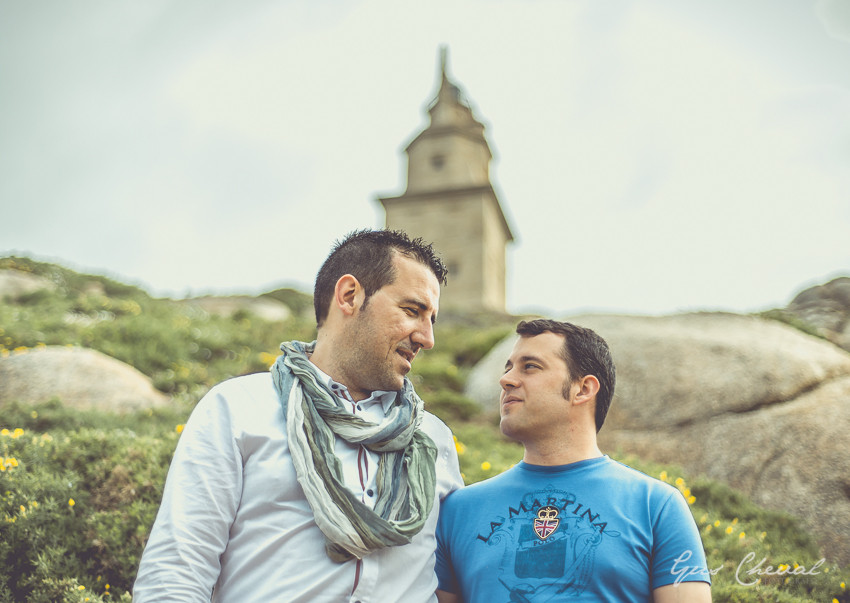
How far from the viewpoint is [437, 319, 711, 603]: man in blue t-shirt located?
2.23 meters

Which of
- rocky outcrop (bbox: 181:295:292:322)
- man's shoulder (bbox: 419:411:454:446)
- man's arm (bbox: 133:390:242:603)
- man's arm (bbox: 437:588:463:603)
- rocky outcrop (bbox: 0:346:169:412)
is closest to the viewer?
man's arm (bbox: 133:390:242:603)

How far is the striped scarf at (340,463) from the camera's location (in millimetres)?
2164

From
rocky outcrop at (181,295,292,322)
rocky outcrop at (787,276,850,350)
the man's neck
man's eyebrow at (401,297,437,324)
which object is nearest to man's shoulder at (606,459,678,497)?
the man's neck

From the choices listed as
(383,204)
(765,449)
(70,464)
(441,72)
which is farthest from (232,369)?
(441,72)

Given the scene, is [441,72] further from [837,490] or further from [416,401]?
[416,401]

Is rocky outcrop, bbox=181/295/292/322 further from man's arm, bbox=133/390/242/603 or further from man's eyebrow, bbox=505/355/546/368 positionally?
man's arm, bbox=133/390/242/603

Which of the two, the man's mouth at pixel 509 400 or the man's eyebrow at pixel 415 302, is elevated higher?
the man's eyebrow at pixel 415 302

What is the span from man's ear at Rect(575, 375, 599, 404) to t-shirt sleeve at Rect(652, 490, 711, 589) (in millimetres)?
510

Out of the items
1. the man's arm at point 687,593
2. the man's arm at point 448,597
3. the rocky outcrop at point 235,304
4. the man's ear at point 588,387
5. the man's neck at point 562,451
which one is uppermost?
the man's ear at point 588,387

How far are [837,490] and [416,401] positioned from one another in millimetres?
3988

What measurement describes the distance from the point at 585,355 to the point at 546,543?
31.0 inches

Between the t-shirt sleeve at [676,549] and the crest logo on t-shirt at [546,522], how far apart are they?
34 centimetres

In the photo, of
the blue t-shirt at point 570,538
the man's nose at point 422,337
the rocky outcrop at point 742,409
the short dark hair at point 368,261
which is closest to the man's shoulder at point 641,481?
the blue t-shirt at point 570,538

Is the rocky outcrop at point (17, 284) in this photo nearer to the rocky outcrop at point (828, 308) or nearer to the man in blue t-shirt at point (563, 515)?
the man in blue t-shirt at point (563, 515)
